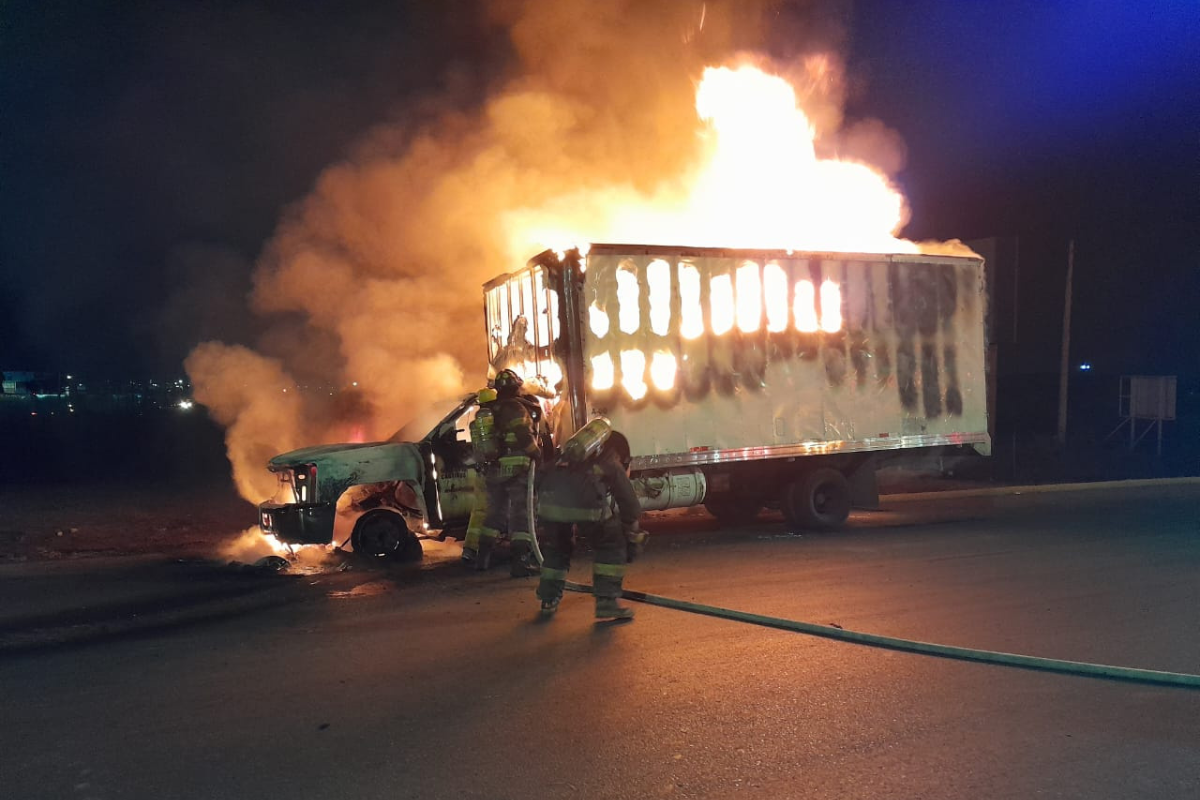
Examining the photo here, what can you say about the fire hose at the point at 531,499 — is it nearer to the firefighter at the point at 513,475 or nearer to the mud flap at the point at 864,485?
the firefighter at the point at 513,475

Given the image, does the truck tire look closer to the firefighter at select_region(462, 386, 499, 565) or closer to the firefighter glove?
the firefighter at select_region(462, 386, 499, 565)

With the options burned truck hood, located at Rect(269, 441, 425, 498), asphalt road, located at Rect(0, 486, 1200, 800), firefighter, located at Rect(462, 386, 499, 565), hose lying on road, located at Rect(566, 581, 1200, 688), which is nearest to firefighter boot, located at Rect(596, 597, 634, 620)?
asphalt road, located at Rect(0, 486, 1200, 800)

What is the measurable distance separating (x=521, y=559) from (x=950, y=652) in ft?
12.8

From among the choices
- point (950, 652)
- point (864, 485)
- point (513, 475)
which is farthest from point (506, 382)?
point (864, 485)

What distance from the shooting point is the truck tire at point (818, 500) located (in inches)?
411

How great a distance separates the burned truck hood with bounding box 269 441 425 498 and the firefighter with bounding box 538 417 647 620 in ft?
9.89

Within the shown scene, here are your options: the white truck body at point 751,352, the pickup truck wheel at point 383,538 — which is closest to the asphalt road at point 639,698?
the pickup truck wheel at point 383,538

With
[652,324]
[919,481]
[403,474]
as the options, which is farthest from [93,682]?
[919,481]

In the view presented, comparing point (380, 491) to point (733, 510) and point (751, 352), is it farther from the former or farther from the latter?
point (733, 510)

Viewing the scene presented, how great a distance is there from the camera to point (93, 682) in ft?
16.6

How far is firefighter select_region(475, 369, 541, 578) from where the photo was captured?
7621 millimetres

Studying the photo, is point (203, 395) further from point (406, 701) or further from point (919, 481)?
point (919, 481)

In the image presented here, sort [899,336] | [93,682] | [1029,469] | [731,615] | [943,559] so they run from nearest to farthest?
[93,682]
[731,615]
[943,559]
[899,336]
[1029,469]

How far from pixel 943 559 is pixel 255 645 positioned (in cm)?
636
